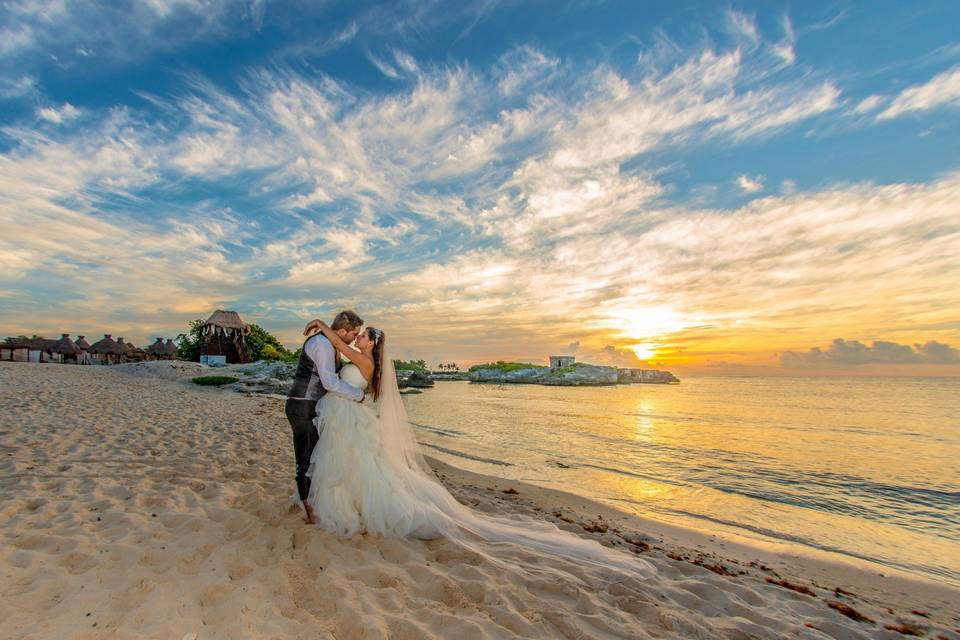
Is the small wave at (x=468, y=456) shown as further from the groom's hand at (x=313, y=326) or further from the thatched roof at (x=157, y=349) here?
the thatched roof at (x=157, y=349)

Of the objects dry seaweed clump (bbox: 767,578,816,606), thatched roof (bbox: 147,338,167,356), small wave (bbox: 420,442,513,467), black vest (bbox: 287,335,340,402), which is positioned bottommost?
small wave (bbox: 420,442,513,467)

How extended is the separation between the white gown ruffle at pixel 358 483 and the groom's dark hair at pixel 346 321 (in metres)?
0.48

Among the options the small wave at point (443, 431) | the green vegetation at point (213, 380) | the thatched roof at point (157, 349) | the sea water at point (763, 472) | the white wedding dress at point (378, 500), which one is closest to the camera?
the white wedding dress at point (378, 500)

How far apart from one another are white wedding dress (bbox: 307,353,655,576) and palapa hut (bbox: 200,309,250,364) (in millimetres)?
46411

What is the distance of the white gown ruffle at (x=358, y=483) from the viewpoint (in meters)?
4.90

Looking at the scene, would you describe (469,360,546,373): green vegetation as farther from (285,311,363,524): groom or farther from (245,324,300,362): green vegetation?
(285,311,363,524): groom

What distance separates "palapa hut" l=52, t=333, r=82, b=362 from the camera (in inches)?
1849

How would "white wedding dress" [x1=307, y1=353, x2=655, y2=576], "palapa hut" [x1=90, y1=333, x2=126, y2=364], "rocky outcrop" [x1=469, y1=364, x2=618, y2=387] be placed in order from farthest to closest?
1. "rocky outcrop" [x1=469, y1=364, x2=618, y2=387]
2. "palapa hut" [x1=90, y1=333, x2=126, y2=364]
3. "white wedding dress" [x1=307, y1=353, x2=655, y2=576]

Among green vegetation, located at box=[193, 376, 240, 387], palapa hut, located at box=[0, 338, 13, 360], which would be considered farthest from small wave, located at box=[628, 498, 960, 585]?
palapa hut, located at box=[0, 338, 13, 360]

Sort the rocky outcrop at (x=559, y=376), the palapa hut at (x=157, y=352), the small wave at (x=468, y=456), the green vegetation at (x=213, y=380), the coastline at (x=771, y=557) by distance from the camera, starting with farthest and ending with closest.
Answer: the rocky outcrop at (x=559, y=376) → the palapa hut at (x=157, y=352) → the green vegetation at (x=213, y=380) → the small wave at (x=468, y=456) → the coastline at (x=771, y=557)

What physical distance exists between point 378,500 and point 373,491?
117 millimetres

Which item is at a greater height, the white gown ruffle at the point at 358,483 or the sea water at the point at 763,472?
the white gown ruffle at the point at 358,483

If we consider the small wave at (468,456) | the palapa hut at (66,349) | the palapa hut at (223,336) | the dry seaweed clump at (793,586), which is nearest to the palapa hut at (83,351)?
the palapa hut at (66,349)

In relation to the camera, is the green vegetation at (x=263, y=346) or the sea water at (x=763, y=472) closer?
the sea water at (x=763, y=472)
